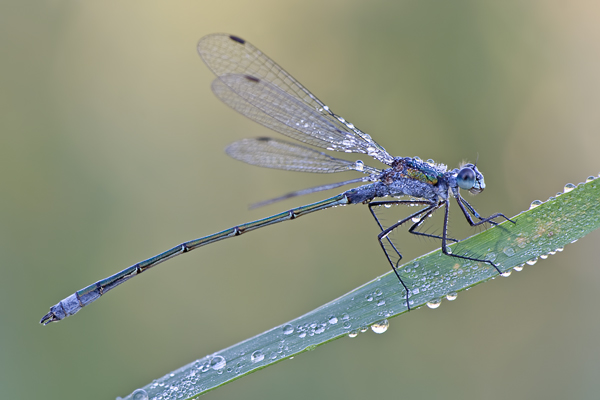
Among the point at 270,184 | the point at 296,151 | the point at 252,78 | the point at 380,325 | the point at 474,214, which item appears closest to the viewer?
the point at 380,325

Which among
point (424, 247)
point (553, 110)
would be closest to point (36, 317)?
point (424, 247)

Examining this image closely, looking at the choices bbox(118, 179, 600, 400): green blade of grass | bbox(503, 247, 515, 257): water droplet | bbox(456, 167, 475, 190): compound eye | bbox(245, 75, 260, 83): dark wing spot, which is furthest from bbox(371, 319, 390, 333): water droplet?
bbox(245, 75, 260, 83): dark wing spot

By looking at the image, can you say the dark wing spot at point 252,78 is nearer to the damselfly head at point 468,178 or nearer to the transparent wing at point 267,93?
the transparent wing at point 267,93

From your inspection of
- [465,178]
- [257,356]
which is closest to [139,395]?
[257,356]

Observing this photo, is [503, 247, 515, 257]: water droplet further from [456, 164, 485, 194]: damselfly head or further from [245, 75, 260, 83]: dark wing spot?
[245, 75, 260, 83]: dark wing spot

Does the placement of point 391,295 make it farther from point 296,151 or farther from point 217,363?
point 296,151

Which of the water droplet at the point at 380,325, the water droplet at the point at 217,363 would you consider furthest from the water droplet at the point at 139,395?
the water droplet at the point at 380,325
